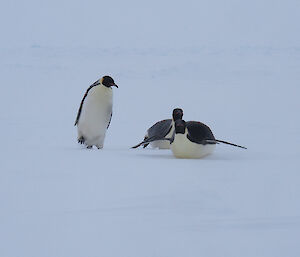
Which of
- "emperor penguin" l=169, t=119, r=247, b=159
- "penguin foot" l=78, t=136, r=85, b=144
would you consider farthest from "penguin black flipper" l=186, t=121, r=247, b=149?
"penguin foot" l=78, t=136, r=85, b=144

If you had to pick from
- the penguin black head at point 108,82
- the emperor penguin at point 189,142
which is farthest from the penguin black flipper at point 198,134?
the penguin black head at point 108,82

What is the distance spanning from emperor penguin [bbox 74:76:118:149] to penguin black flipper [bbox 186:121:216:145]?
1.00 metres

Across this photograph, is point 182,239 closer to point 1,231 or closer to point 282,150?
point 1,231

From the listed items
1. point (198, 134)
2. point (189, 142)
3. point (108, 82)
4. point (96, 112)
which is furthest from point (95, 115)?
point (189, 142)

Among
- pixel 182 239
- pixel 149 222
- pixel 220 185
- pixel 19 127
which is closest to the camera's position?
pixel 182 239

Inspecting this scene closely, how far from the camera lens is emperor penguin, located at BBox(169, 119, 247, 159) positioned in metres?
3.52

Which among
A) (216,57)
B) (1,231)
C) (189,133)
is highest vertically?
(216,57)

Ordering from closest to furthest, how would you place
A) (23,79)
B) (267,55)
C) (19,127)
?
1. (19,127)
2. (23,79)
3. (267,55)

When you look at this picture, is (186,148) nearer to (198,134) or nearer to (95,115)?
(198,134)

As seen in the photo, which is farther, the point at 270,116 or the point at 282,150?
the point at 270,116

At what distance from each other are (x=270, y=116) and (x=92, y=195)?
5342mm

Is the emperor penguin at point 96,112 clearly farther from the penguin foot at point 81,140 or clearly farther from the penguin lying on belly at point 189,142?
the penguin lying on belly at point 189,142

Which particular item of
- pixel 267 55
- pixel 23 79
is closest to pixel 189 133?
pixel 23 79

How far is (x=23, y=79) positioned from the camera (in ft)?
45.0
